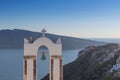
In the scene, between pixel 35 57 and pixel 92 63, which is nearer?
pixel 35 57

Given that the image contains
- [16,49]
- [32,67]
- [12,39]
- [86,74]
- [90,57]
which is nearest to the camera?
[32,67]

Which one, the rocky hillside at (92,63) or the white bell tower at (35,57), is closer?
the white bell tower at (35,57)

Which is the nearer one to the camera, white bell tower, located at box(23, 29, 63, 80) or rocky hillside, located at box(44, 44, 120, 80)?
white bell tower, located at box(23, 29, 63, 80)

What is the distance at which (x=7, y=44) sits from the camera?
178 m

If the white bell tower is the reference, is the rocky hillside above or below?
below

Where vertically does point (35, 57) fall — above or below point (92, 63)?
above

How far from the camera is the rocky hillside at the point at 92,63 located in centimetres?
6888

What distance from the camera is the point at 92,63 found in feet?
268

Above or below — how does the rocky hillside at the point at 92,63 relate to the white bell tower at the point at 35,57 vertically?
below

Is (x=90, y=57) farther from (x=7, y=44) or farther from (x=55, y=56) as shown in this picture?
(x=7, y=44)

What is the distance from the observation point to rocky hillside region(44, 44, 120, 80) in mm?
68875

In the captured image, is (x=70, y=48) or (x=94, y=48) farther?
(x=70, y=48)

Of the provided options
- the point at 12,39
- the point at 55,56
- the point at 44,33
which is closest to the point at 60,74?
the point at 55,56

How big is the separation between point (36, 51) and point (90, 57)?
249 feet
